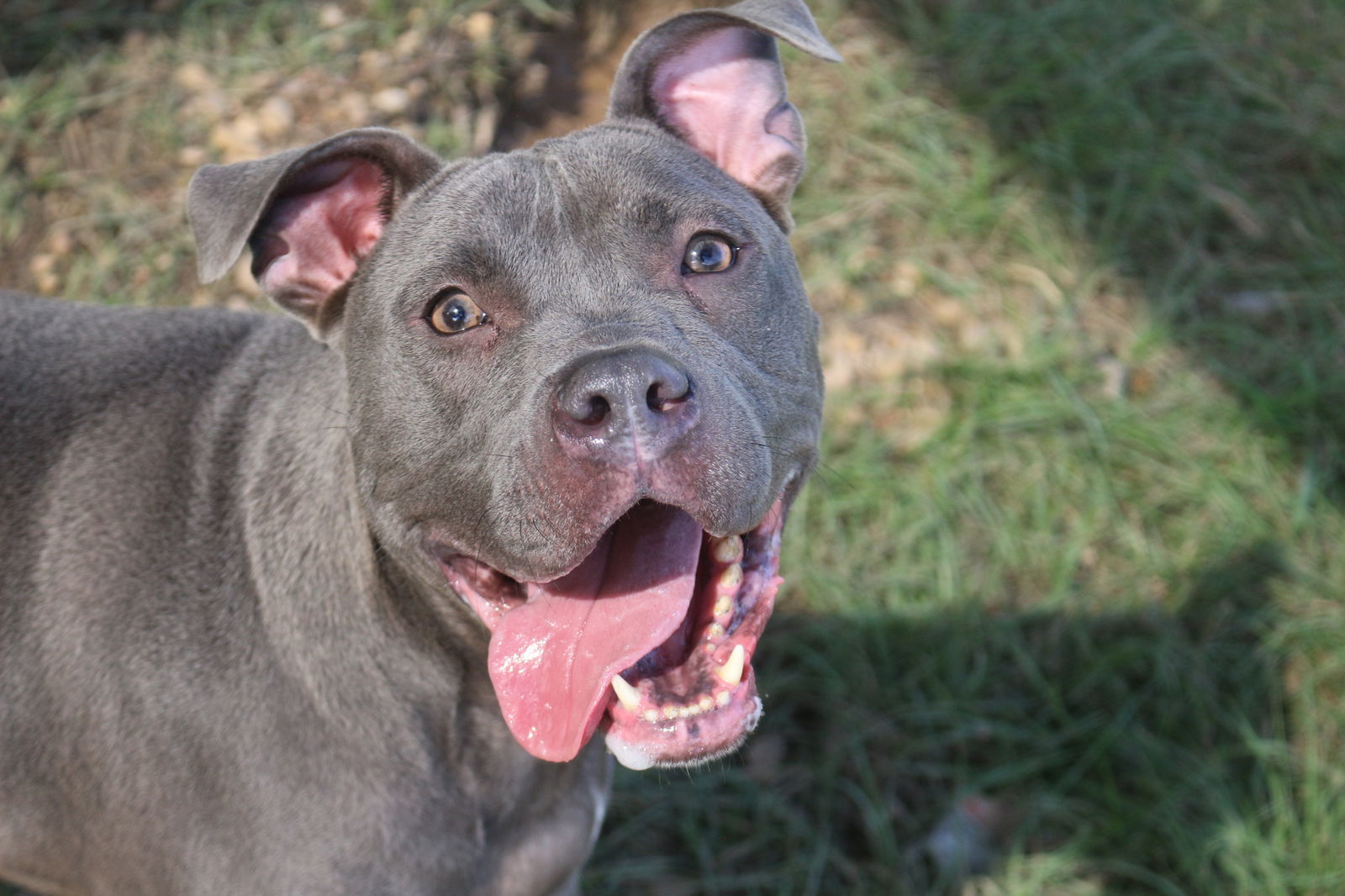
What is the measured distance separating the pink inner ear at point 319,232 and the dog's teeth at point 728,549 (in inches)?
40.7

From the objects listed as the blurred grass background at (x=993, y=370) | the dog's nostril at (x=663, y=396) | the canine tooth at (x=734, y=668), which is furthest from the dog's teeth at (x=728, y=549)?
the blurred grass background at (x=993, y=370)

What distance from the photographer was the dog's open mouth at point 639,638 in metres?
2.39

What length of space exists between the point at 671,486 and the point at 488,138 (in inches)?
132

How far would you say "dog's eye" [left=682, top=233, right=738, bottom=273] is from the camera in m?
2.63

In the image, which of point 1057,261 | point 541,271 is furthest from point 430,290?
point 1057,261

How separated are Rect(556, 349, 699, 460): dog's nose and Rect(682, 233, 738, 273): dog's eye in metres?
0.49

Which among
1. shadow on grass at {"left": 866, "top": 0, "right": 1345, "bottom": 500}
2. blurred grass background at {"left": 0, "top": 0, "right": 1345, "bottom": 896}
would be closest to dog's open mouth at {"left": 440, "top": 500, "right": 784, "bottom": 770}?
blurred grass background at {"left": 0, "top": 0, "right": 1345, "bottom": 896}

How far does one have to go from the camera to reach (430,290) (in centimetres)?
255

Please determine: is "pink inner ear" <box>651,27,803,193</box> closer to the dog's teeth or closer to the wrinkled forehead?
the wrinkled forehead

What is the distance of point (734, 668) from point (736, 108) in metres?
1.33

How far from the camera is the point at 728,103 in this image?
3.00m

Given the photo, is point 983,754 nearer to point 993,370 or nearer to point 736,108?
point 993,370

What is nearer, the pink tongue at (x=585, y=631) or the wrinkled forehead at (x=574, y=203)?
the pink tongue at (x=585, y=631)

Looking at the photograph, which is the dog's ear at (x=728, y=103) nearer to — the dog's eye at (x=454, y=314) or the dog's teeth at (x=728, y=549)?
the dog's eye at (x=454, y=314)
